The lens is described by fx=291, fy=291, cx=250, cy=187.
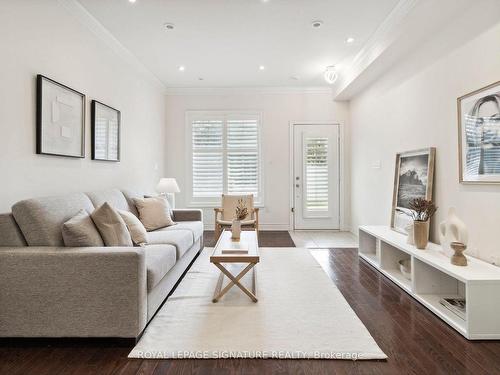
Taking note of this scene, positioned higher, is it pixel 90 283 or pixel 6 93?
pixel 6 93

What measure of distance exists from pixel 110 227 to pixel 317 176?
4.32 metres

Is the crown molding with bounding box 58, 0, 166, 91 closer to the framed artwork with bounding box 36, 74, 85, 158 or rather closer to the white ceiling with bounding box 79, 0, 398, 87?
the white ceiling with bounding box 79, 0, 398, 87

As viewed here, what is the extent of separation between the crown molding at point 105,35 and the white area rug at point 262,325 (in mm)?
2906

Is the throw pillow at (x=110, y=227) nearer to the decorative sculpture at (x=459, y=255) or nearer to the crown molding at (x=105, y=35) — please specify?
the crown molding at (x=105, y=35)

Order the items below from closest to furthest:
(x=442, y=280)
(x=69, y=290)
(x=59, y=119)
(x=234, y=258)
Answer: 1. (x=69, y=290)
2. (x=234, y=258)
3. (x=442, y=280)
4. (x=59, y=119)

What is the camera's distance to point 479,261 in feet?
7.61

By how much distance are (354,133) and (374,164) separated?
3.88ft

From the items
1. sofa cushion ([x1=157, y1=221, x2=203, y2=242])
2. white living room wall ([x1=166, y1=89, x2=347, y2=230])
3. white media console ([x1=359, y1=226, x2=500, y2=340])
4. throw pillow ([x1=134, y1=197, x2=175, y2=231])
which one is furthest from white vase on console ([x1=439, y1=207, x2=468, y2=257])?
white living room wall ([x1=166, y1=89, x2=347, y2=230])

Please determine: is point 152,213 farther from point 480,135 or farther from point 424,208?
point 480,135

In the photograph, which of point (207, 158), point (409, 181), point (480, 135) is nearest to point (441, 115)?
point (480, 135)

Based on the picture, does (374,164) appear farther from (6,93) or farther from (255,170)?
(6,93)

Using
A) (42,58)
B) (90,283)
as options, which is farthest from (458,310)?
(42,58)

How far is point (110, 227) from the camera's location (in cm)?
223

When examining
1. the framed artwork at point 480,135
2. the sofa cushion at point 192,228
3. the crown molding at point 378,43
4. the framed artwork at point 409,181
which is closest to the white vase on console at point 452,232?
the framed artwork at point 480,135
